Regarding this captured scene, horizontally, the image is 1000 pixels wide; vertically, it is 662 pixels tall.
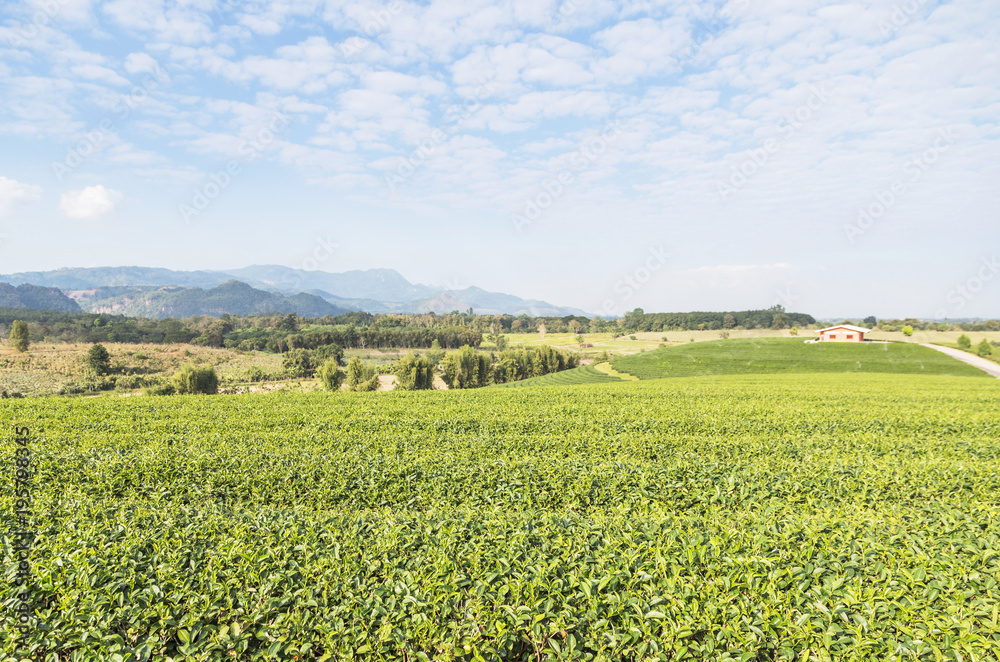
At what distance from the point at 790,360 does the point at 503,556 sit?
72.5 metres

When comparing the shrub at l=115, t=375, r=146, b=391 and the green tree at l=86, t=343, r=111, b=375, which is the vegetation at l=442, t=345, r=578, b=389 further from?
the green tree at l=86, t=343, r=111, b=375

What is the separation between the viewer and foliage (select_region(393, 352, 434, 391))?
251 feet

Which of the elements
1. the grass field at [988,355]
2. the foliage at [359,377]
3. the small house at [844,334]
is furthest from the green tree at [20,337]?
the grass field at [988,355]

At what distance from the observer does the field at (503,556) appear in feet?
13.5

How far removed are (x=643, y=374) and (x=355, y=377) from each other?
4755cm

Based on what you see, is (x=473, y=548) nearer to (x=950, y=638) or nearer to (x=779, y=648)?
(x=779, y=648)

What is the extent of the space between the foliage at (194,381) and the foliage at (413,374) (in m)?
29.1

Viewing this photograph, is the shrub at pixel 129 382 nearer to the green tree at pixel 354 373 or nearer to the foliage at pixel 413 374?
the green tree at pixel 354 373

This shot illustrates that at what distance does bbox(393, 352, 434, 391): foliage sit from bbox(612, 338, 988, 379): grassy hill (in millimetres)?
33421

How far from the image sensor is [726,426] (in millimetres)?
15211

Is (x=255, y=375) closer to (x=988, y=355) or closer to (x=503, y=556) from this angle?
(x=503, y=556)

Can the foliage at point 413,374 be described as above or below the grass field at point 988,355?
below

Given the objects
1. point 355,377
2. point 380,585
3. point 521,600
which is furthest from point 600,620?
point 355,377

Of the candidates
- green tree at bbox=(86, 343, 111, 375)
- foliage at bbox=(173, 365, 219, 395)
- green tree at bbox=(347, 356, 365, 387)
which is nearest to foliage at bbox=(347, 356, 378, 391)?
green tree at bbox=(347, 356, 365, 387)
